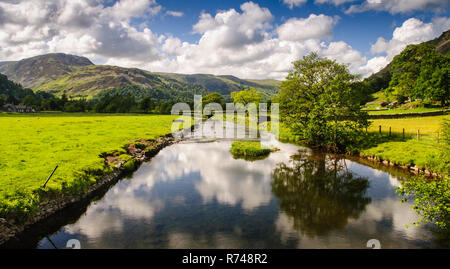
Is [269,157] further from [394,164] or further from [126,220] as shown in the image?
[126,220]

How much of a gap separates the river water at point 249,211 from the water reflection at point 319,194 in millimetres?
77

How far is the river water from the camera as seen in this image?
14109mm

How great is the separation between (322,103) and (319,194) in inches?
852

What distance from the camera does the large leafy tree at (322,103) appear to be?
125 feet

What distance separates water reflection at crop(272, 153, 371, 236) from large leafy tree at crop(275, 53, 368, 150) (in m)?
7.72

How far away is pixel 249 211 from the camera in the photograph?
1839 centimetres

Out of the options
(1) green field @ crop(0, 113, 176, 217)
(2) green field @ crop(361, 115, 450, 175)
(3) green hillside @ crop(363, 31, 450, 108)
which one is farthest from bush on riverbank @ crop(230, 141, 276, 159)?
(3) green hillside @ crop(363, 31, 450, 108)

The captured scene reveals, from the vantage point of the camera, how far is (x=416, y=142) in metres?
32.2

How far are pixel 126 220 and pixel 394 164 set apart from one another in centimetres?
3178

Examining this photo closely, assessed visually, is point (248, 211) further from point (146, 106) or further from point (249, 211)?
point (146, 106)

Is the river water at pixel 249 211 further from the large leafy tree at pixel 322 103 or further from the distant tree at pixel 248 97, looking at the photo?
the distant tree at pixel 248 97

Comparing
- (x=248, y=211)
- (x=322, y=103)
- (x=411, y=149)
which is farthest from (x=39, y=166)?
(x=411, y=149)

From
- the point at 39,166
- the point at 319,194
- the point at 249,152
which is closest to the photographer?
the point at 39,166

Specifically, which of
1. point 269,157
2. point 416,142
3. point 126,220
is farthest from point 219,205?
point 416,142
